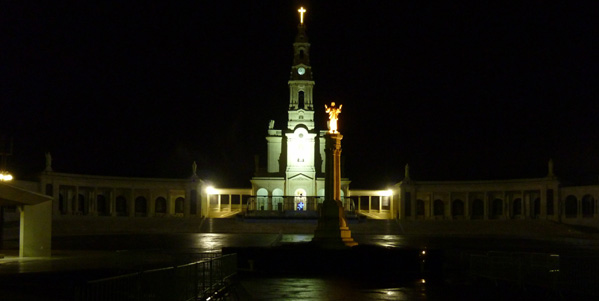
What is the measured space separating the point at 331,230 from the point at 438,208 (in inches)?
2053

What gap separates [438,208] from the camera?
257 ft

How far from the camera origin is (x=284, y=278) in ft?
70.4

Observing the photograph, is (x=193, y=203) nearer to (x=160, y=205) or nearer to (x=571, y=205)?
(x=160, y=205)

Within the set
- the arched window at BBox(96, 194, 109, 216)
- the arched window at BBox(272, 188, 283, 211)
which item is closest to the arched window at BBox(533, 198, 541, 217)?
the arched window at BBox(272, 188, 283, 211)

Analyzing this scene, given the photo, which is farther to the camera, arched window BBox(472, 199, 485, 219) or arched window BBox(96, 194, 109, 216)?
arched window BBox(472, 199, 485, 219)

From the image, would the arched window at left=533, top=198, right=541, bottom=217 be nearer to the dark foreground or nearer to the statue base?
the dark foreground

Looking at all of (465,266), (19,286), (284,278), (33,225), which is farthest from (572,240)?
(19,286)

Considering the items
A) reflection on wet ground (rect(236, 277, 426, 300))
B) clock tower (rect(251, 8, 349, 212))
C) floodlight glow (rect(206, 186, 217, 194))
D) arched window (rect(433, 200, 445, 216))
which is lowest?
reflection on wet ground (rect(236, 277, 426, 300))

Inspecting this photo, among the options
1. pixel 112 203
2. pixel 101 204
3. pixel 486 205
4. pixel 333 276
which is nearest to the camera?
pixel 333 276

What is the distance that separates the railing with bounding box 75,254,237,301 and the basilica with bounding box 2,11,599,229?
47.7 meters

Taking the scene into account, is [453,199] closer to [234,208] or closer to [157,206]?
[234,208]

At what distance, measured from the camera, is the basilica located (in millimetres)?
64938

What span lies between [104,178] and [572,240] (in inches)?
1732

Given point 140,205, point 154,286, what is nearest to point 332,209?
point 154,286
